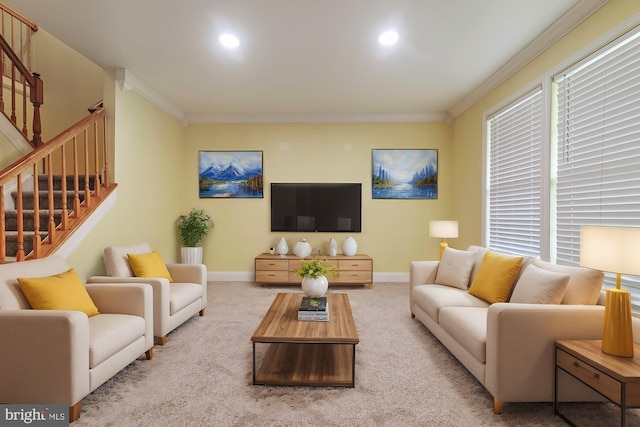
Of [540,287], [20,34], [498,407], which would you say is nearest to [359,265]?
[540,287]

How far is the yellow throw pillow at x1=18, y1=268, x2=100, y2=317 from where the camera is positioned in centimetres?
223

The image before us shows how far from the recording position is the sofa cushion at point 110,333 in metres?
2.14

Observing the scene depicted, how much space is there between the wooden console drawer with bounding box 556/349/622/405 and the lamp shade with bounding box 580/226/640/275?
1.71 feet

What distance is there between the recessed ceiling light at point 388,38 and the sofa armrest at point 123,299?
10.0 feet

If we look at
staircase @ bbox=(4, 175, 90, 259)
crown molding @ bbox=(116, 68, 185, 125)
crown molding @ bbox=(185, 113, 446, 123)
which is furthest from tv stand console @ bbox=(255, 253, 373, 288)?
crown molding @ bbox=(116, 68, 185, 125)

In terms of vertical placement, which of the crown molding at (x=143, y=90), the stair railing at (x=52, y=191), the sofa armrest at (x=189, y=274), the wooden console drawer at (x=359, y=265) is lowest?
the wooden console drawer at (x=359, y=265)

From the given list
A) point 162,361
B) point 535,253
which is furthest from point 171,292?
point 535,253

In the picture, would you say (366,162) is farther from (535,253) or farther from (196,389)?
(196,389)

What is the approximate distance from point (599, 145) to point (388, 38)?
1.98 meters

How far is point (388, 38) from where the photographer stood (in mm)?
3246

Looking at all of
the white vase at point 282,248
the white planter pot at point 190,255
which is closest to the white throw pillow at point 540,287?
the white vase at point 282,248

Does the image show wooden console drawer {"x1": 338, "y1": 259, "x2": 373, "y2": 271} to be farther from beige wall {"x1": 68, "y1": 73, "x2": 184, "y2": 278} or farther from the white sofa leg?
the white sofa leg

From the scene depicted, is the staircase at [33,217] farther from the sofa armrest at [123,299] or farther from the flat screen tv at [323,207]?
the flat screen tv at [323,207]

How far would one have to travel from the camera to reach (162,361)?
9.13 ft
